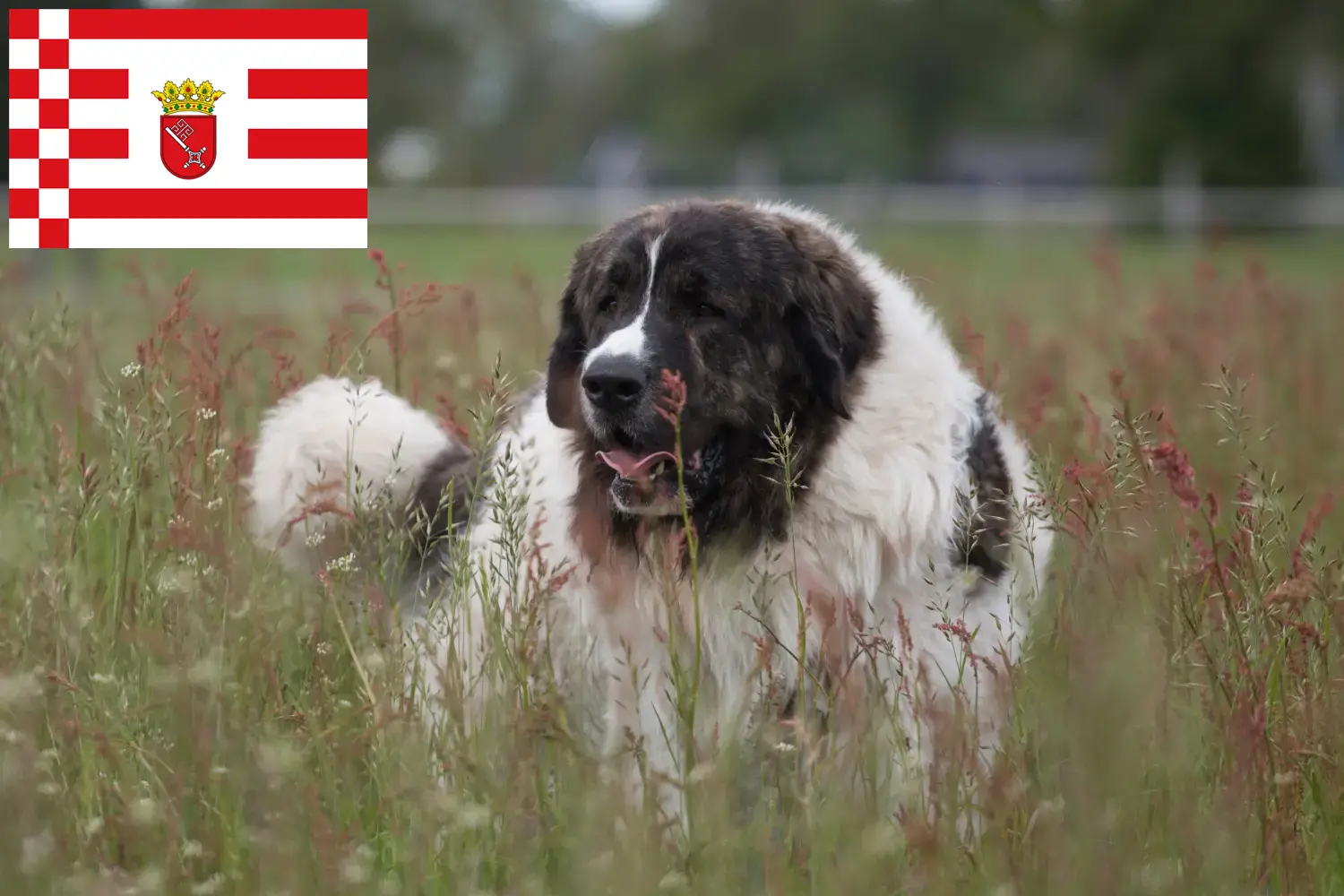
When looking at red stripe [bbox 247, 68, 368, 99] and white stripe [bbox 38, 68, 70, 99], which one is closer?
red stripe [bbox 247, 68, 368, 99]

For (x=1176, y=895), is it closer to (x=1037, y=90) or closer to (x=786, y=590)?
(x=786, y=590)

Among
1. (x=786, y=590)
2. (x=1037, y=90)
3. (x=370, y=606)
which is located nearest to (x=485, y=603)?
(x=370, y=606)

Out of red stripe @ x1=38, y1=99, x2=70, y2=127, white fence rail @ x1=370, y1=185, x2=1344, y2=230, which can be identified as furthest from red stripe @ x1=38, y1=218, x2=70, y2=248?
white fence rail @ x1=370, y1=185, x2=1344, y2=230

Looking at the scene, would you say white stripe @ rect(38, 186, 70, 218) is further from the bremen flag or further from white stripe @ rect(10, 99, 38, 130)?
white stripe @ rect(10, 99, 38, 130)

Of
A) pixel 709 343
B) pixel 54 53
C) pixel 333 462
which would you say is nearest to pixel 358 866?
pixel 709 343

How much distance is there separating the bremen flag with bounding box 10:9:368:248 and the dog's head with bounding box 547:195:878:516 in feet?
7.56

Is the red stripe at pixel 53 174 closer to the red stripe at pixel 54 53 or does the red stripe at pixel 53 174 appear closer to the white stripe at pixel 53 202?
the white stripe at pixel 53 202

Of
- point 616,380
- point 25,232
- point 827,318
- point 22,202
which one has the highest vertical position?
point 22,202

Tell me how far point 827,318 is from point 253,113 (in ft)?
10.2

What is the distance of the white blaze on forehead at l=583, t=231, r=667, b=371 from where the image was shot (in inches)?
121

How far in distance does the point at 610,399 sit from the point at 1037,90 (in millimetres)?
50728

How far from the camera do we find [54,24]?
5527mm

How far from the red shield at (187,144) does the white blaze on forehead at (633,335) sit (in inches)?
114

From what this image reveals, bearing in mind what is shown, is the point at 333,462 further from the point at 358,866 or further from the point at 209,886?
the point at 358,866
